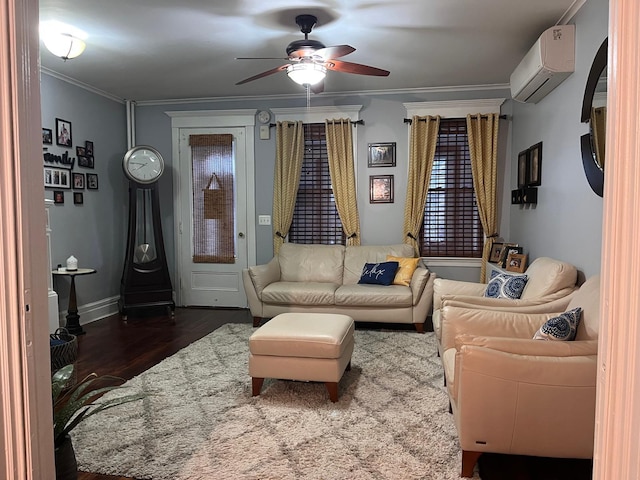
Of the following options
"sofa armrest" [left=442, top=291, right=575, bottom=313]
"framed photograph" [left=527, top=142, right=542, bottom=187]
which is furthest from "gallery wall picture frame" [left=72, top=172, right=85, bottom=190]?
"framed photograph" [left=527, top=142, right=542, bottom=187]

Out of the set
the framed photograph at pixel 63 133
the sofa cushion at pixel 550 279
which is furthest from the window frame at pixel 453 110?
the framed photograph at pixel 63 133

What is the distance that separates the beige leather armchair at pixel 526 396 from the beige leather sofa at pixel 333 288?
258cm

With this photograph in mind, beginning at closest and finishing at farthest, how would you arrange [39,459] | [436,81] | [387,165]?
[39,459], [436,81], [387,165]

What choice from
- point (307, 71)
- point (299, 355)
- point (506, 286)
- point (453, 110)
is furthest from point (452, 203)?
point (299, 355)

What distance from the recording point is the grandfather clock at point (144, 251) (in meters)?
5.30

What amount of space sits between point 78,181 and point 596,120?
477 centimetres

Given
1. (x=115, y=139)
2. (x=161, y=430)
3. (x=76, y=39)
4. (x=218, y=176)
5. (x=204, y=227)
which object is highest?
(x=76, y=39)

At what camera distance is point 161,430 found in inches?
103

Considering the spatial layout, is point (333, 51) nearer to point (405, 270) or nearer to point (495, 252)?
point (405, 270)

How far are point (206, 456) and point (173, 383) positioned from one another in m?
1.10

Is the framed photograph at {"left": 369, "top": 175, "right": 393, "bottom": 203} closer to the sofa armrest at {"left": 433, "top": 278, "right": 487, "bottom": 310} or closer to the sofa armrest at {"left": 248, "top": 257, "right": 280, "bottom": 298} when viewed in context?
the sofa armrest at {"left": 248, "top": 257, "right": 280, "bottom": 298}

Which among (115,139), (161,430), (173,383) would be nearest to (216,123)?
(115,139)

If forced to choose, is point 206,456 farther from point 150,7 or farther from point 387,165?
point 387,165

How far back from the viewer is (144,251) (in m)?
5.49
